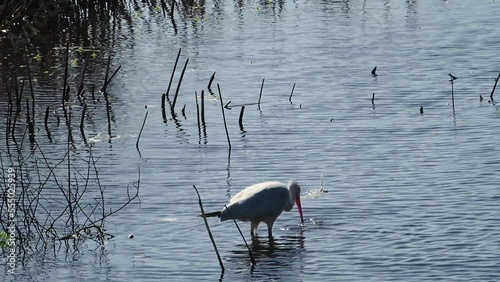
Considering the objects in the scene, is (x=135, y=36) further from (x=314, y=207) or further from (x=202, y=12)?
(x=314, y=207)

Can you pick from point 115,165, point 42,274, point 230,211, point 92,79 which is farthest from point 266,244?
point 92,79

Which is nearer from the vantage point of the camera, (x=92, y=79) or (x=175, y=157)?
(x=175, y=157)

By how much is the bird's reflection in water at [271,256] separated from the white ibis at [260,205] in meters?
0.23

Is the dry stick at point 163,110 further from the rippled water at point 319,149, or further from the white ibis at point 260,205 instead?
the white ibis at point 260,205

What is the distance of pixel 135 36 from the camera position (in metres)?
29.0

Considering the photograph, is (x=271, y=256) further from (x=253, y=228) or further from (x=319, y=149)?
(x=319, y=149)

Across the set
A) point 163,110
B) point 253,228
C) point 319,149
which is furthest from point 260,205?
point 163,110

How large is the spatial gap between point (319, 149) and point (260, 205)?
445 centimetres

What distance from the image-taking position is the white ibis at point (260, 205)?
13656 millimetres

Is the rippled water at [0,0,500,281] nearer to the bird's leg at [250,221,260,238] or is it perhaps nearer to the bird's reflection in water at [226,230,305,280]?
the bird's reflection in water at [226,230,305,280]

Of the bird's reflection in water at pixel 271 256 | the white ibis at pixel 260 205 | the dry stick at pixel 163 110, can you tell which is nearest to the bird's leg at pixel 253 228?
the white ibis at pixel 260 205

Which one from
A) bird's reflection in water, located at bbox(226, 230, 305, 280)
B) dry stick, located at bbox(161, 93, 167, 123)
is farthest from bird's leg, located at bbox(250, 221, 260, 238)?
dry stick, located at bbox(161, 93, 167, 123)

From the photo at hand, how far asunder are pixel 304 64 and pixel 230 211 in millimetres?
11795

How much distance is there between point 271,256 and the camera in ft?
44.2
